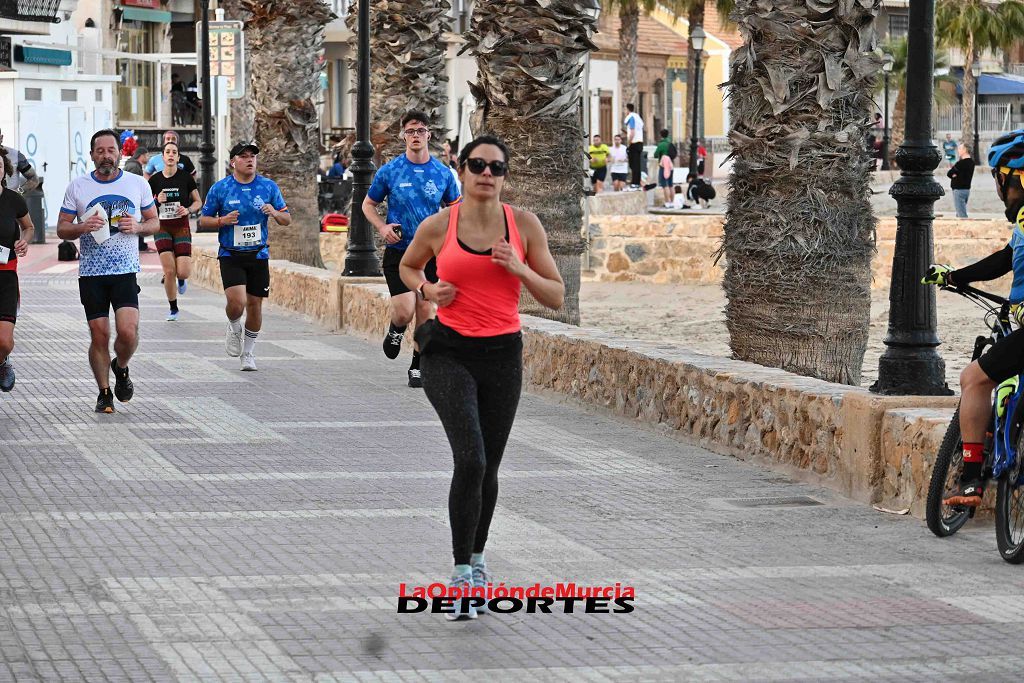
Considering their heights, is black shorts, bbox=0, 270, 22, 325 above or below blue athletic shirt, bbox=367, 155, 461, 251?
below

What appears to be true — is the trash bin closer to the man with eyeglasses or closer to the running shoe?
the running shoe

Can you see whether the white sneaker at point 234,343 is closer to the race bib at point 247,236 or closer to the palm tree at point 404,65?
the race bib at point 247,236

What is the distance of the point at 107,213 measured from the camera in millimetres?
11711

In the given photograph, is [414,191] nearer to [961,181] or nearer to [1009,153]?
[1009,153]

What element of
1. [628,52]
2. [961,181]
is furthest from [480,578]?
[628,52]

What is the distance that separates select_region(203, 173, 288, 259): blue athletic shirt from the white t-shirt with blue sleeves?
253 cm

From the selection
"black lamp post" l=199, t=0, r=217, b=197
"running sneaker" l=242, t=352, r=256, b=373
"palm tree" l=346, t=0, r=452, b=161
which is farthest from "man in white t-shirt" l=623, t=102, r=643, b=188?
"running sneaker" l=242, t=352, r=256, b=373

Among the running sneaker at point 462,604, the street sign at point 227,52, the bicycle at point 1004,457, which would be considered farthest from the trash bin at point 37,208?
the running sneaker at point 462,604

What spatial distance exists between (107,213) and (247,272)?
9.72 feet

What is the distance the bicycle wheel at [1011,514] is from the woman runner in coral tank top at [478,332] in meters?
2.05

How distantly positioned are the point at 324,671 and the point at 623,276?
2188cm

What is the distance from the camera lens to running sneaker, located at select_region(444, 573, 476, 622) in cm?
645

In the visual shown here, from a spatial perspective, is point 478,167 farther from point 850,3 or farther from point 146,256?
point 146,256

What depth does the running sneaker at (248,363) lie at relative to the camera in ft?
46.6
